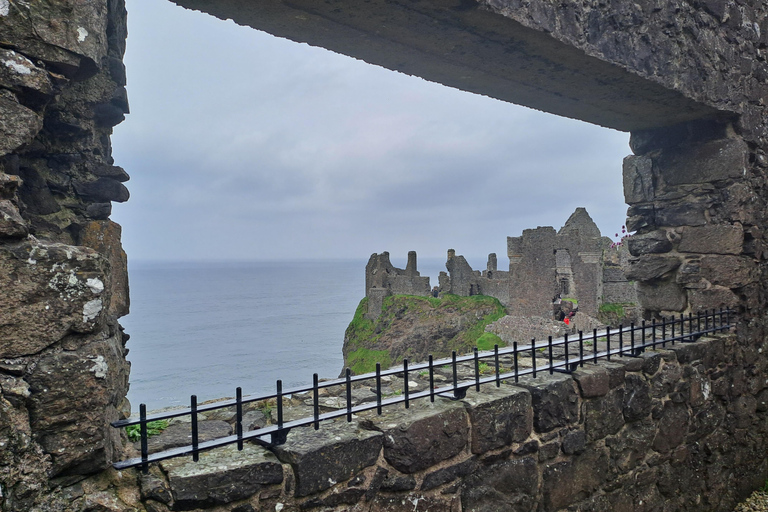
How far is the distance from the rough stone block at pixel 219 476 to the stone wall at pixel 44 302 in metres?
0.28

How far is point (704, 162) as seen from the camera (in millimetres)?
4914

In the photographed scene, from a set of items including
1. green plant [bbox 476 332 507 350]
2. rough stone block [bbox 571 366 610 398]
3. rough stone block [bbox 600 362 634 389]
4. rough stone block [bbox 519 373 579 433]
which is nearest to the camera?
rough stone block [bbox 519 373 579 433]

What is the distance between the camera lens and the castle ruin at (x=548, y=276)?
97.5ft

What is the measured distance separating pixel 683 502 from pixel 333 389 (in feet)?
9.96

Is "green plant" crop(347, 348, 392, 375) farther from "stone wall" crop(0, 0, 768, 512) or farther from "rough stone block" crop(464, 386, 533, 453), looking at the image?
"rough stone block" crop(464, 386, 533, 453)

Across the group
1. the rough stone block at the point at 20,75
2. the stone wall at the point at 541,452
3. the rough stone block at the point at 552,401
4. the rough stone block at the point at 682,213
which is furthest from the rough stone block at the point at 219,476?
the rough stone block at the point at 682,213

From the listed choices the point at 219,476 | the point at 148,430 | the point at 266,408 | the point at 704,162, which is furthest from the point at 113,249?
the point at 704,162

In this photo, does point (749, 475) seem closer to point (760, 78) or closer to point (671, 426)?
point (671, 426)

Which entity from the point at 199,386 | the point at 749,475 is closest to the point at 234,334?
the point at 199,386

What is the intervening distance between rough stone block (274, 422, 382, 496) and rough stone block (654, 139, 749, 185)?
4083 millimetres

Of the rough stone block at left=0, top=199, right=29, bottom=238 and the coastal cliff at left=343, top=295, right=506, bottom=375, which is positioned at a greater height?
the rough stone block at left=0, top=199, right=29, bottom=238

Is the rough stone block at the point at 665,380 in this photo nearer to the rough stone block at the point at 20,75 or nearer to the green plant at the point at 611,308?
the rough stone block at the point at 20,75

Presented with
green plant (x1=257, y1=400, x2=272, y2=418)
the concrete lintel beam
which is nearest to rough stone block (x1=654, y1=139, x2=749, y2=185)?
the concrete lintel beam

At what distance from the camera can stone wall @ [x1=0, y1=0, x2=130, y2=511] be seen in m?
1.78
